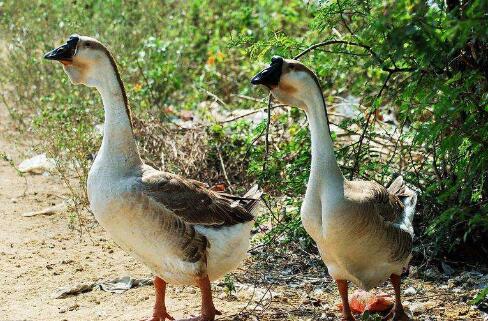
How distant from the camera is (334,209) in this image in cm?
530

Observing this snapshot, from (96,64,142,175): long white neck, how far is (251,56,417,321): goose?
1.00 metres

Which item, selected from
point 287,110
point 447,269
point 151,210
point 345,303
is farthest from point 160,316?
point 287,110

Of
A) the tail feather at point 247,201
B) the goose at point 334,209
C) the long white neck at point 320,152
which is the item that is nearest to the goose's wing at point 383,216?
the goose at point 334,209

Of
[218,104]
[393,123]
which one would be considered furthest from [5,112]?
[393,123]

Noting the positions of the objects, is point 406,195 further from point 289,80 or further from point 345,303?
point 289,80

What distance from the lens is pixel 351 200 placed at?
5.39m

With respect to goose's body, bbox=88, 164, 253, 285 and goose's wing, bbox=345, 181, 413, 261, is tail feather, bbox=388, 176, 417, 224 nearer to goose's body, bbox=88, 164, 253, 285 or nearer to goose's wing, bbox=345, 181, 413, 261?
goose's wing, bbox=345, 181, 413, 261

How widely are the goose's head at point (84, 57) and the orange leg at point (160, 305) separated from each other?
1.41 metres

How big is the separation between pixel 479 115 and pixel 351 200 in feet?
3.04

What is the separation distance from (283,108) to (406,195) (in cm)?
240

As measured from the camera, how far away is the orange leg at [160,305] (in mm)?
5809

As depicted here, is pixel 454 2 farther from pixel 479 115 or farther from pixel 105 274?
pixel 105 274

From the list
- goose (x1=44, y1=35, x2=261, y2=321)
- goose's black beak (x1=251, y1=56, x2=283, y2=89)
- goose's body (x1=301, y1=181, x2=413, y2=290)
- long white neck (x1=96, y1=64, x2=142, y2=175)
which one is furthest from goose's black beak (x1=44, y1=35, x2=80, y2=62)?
goose's body (x1=301, y1=181, x2=413, y2=290)

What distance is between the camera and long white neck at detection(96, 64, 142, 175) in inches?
224
